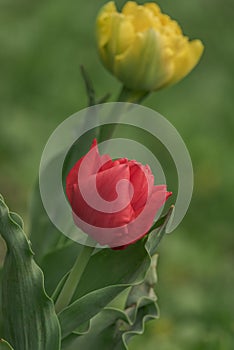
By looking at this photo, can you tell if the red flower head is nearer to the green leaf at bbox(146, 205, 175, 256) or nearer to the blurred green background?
the green leaf at bbox(146, 205, 175, 256)

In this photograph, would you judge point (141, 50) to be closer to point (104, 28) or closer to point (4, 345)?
point (104, 28)

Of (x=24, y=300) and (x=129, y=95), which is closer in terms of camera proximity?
(x=24, y=300)

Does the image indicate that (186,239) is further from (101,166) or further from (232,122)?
(101,166)

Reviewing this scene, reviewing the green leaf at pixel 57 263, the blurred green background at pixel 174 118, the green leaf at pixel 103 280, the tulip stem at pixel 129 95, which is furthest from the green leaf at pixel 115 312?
the blurred green background at pixel 174 118

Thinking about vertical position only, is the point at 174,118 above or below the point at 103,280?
below

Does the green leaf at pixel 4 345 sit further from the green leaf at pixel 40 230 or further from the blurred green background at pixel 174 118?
the blurred green background at pixel 174 118

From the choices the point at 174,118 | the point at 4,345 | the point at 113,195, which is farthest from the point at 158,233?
the point at 174,118

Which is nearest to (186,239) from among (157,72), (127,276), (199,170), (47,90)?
(199,170)
